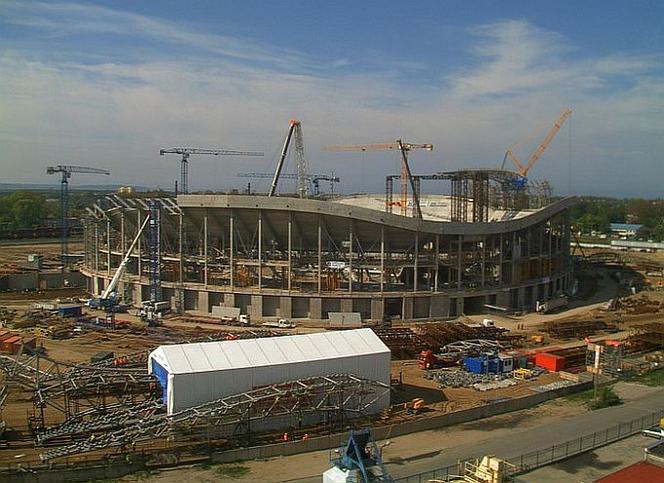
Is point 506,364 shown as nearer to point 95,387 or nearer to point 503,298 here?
point 503,298

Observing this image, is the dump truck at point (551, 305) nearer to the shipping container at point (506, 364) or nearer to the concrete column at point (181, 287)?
the shipping container at point (506, 364)

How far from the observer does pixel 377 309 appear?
1827 inches

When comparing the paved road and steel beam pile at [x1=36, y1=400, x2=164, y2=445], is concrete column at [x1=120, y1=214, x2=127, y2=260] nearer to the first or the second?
steel beam pile at [x1=36, y1=400, x2=164, y2=445]

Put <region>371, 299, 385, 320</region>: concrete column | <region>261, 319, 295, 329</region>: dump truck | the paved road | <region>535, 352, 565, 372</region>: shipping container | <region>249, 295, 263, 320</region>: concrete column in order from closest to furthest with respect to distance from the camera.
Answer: the paved road
<region>535, 352, 565, 372</region>: shipping container
<region>261, 319, 295, 329</region>: dump truck
<region>371, 299, 385, 320</region>: concrete column
<region>249, 295, 263, 320</region>: concrete column

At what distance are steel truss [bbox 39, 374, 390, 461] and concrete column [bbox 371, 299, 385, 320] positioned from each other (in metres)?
20.4

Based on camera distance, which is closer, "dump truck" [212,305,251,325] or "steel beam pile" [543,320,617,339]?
"steel beam pile" [543,320,617,339]

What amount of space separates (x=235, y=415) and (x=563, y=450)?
39.9 feet

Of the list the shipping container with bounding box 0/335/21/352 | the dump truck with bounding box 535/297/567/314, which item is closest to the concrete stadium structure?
the dump truck with bounding box 535/297/567/314

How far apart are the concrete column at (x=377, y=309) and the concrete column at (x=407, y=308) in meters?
1.66

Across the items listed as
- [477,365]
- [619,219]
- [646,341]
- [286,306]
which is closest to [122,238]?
[286,306]

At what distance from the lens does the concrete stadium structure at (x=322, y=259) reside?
4681 centimetres

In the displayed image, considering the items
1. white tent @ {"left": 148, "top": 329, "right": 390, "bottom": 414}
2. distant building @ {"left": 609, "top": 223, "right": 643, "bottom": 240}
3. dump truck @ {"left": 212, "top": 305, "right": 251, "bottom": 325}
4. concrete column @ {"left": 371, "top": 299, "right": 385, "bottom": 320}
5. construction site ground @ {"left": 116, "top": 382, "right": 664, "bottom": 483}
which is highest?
distant building @ {"left": 609, "top": 223, "right": 643, "bottom": 240}

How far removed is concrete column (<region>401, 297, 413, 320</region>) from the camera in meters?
46.7

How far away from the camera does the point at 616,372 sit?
32.7 metres
